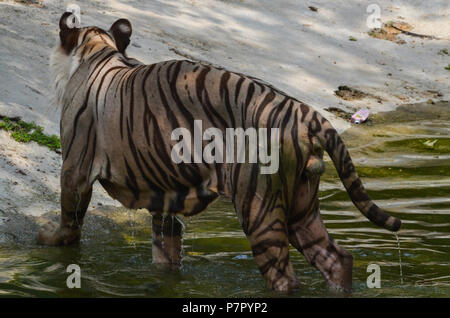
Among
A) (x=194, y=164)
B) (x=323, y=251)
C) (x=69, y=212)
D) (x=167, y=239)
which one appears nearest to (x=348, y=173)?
(x=323, y=251)

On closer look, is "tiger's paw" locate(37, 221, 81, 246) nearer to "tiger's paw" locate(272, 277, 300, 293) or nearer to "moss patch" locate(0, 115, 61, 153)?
"moss patch" locate(0, 115, 61, 153)

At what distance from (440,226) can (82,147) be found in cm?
315

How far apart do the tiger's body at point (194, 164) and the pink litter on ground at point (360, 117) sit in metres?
5.29

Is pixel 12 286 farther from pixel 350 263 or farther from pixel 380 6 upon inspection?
pixel 380 6

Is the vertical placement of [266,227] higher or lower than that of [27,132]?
lower

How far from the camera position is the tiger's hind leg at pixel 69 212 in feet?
19.1

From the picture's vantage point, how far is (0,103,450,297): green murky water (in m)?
5.39

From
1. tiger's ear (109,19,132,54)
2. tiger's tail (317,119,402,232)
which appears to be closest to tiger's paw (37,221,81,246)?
tiger's ear (109,19,132,54)

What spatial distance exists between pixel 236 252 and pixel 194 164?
5.48 ft

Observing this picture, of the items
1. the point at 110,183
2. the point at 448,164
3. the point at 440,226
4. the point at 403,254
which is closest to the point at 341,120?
the point at 448,164

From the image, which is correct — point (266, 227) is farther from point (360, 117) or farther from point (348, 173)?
point (360, 117)

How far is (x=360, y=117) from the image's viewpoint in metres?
10.9

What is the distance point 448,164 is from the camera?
8867 mm

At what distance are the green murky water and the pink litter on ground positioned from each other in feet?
5.74
